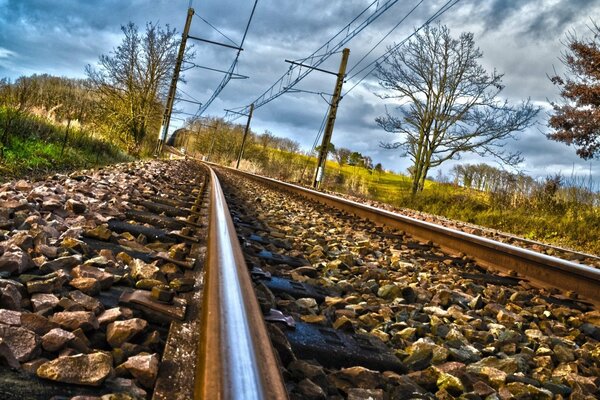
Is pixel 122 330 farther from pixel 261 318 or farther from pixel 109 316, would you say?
pixel 261 318

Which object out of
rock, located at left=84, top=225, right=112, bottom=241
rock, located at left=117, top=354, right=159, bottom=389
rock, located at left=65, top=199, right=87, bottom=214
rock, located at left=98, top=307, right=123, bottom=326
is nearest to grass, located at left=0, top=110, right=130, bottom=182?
rock, located at left=65, top=199, right=87, bottom=214

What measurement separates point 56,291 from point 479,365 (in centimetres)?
174

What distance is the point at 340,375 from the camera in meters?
1.61

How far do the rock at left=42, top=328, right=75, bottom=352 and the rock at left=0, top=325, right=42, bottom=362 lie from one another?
A: 3 cm

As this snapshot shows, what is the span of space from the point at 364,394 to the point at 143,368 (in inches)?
28.3

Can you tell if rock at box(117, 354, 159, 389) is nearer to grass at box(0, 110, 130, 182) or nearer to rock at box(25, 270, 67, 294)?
rock at box(25, 270, 67, 294)

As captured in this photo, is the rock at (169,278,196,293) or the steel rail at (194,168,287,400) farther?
the rock at (169,278,196,293)

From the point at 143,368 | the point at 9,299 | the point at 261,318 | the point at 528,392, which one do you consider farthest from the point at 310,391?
the point at 9,299

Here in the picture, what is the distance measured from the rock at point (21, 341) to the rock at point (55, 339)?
0.03 metres

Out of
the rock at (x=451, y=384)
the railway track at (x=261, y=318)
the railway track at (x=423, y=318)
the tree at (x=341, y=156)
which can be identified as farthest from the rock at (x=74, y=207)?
the tree at (x=341, y=156)

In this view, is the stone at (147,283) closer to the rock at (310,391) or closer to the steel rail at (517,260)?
the rock at (310,391)

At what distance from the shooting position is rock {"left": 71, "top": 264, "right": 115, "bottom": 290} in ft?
6.03

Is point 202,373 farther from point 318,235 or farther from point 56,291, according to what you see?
point 318,235

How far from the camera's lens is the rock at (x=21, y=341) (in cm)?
116
